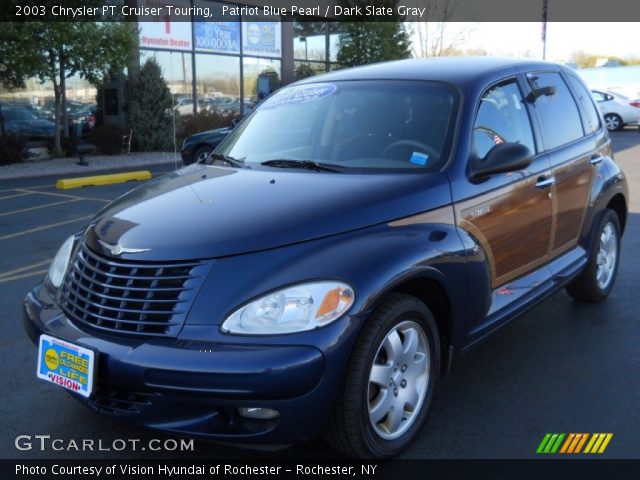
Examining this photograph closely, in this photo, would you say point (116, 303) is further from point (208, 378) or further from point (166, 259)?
point (208, 378)

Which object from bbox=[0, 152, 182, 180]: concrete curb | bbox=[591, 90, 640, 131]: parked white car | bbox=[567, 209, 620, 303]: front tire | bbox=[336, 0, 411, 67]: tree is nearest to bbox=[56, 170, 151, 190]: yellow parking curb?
bbox=[0, 152, 182, 180]: concrete curb

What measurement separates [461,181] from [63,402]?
8.08ft

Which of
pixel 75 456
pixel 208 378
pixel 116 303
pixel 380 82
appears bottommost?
pixel 75 456

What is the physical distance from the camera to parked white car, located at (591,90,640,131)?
25516mm

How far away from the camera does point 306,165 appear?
3.72 meters

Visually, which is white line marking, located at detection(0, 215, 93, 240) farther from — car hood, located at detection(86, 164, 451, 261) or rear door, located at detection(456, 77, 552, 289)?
rear door, located at detection(456, 77, 552, 289)

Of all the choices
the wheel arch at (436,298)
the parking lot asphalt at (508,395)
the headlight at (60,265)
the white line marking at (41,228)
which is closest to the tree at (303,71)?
the white line marking at (41,228)

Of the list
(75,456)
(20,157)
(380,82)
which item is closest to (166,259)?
(75,456)

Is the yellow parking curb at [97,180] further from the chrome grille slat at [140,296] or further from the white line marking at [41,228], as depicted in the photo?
the chrome grille slat at [140,296]

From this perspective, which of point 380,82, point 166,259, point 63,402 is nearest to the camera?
point 166,259

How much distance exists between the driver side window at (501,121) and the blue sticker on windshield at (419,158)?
29 cm

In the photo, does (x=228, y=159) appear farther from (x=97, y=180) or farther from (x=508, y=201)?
(x=97, y=180)

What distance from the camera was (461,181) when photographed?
348 cm

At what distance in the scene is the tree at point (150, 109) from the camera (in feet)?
64.9
